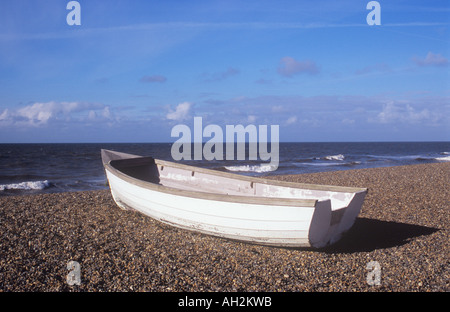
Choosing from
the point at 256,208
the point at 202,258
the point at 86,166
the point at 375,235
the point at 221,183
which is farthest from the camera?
the point at 86,166

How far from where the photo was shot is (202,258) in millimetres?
5344

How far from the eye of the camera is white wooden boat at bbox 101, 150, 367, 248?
4938 millimetres

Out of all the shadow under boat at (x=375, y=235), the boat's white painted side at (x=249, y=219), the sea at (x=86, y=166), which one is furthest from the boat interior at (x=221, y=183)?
the sea at (x=86, y=166)

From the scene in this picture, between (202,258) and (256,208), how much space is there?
1.20 m

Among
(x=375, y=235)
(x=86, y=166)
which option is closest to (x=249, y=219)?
(x=375, y=235)

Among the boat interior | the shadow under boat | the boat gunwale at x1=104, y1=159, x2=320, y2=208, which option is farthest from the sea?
the shadow under boat

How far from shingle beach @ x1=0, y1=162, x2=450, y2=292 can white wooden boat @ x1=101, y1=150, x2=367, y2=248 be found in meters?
0.34

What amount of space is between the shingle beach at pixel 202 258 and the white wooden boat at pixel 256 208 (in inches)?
13.2

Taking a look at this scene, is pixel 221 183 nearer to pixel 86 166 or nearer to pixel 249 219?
pixel 249 219

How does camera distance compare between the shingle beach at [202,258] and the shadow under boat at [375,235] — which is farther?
the shadow under boat at [375,235]

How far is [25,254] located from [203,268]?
3139 mm

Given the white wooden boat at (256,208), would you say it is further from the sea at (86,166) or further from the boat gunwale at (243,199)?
the sea at (86,166)

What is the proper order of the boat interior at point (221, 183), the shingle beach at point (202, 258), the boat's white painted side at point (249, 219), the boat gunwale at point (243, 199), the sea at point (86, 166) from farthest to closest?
→ the sea at point (86, 166), the boat interior at point (221, 183), the boat's white painted side at point (249, 219), the boat gunwale at point (243, 199), the shingle beach at point (202, 258)

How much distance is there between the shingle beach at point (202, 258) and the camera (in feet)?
14.6
